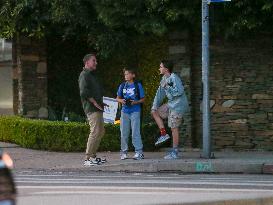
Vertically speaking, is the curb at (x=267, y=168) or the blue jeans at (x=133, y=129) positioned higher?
the blue jeans at (x=133, y=129)

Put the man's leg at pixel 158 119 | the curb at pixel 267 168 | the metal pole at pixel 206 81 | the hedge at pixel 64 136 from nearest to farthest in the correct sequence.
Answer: the curb at pixel 267 168 < the metal pole at pixel 206 81 < the man's leg at pixel 158 119 < the hedge at pixel 64 136

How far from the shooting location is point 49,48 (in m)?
17.7

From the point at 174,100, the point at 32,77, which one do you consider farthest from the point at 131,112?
the point at 32,77

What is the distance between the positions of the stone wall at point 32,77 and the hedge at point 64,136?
1453 mm

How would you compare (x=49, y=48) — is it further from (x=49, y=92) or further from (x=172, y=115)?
(x=172, y=115)

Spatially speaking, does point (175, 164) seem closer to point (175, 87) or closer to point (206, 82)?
point (175, 87)

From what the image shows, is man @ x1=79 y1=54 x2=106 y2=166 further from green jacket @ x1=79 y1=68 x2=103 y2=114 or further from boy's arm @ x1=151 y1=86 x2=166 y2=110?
boy's arm @ x1=151 y1=86 x2=166 y2=110

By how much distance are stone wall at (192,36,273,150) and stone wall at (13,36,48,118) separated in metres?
4.89

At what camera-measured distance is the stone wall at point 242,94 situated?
1404 cm

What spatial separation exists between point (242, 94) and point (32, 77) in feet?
18.7

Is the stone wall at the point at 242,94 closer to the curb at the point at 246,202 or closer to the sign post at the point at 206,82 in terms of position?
the sign post at the point at 206,82

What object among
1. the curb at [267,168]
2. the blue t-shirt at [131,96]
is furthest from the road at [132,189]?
the blue t-shirt at [131,96]

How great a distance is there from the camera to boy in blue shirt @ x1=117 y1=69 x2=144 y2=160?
1263 centimetres

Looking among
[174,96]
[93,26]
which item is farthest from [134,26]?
[174,96]
